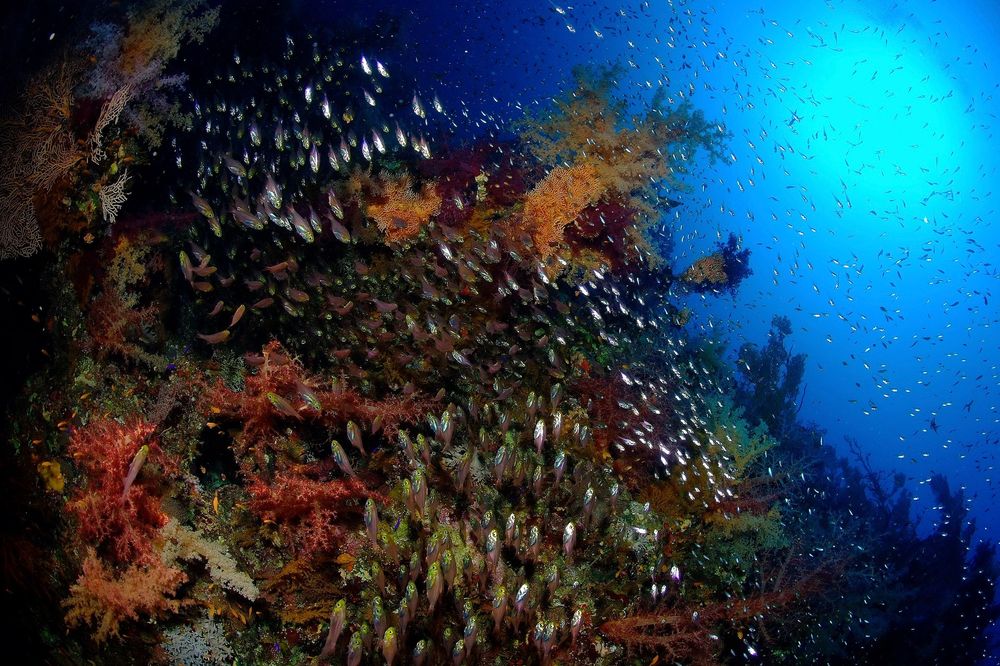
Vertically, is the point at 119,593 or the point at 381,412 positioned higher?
the point at 381,412

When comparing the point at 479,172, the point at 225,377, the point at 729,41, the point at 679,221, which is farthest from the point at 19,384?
the point at 729,41

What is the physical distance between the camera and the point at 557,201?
23.5 ft

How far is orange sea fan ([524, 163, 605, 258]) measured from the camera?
7047 mm

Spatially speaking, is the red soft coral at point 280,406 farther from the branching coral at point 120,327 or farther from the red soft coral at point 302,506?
the branching coral at point 120,327

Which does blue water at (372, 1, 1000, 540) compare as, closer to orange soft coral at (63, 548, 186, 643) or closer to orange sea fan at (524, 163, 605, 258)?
orange sea fan at (524, 163, 605, 258)

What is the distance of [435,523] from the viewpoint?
439 cm

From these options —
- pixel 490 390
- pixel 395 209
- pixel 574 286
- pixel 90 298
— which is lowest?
pixel 90 298

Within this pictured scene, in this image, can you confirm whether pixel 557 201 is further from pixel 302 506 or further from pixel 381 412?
pixel 302 506

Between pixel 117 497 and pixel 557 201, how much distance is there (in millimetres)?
6012

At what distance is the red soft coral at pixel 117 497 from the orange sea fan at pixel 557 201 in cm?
508

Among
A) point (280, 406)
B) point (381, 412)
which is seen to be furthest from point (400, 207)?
point (280, 406)

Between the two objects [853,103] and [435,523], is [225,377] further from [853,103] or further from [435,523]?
[853,103]

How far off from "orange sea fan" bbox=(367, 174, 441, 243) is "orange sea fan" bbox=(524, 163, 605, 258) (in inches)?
54.5

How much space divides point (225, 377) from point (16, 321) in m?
2.79
